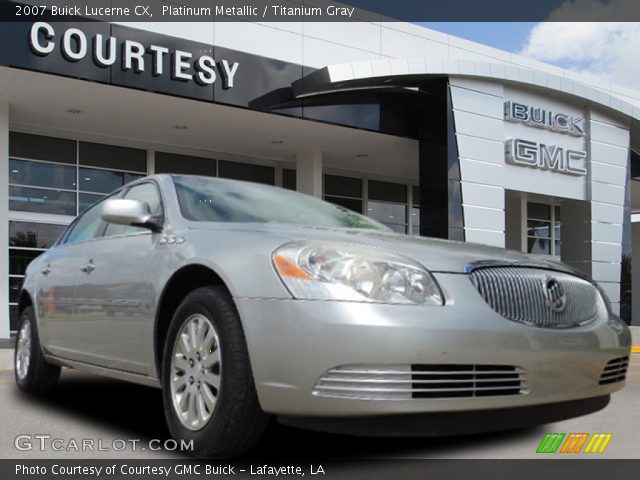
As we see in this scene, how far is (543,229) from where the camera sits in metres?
27.3

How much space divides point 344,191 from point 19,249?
948 centimetres

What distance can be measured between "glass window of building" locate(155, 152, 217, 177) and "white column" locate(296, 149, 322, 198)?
231 cm

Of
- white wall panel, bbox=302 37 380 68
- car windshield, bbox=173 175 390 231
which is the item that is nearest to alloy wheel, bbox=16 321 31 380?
car windshield, bbox=173 175 390 231

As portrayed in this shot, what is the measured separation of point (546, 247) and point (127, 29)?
18945 mm

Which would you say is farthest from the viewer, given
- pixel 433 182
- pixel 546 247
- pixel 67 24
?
pixel 546 247

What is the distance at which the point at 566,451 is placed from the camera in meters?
3.98

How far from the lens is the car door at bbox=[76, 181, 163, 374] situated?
166 inches

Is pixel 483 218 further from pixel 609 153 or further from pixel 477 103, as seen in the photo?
pixel 609 153

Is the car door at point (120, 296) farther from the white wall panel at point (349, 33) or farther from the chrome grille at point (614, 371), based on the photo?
the white wall panel at point (349, 33)

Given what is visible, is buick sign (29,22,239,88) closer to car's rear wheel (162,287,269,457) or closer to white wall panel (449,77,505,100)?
white wall panel (449,77,505,100)

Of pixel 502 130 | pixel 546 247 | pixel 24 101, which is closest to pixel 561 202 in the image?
A: pixel 502 130

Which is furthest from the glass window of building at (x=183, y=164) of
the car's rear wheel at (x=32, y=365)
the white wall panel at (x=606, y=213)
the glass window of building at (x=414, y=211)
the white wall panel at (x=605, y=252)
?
the car's rear wheel at (x=32, y=365)

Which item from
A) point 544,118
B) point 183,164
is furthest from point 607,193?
point 183,164

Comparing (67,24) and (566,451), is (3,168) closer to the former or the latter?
(67,24)
